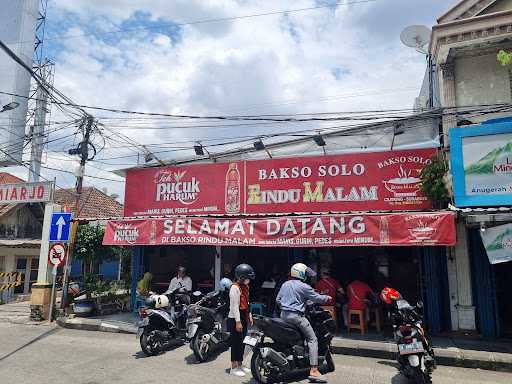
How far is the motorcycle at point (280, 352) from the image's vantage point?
226 inches

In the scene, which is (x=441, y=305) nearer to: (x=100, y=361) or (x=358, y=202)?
(x=358, y=202)

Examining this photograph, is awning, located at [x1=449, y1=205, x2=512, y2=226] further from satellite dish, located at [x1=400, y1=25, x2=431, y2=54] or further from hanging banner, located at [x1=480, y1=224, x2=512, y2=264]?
satellite dish, located at [x1=400, y1=25, x2=431, y2=54]

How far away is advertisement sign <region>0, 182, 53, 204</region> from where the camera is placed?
12266 millimetres

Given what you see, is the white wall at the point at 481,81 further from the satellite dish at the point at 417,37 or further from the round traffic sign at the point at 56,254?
the round traffic sign at the point at 56,254

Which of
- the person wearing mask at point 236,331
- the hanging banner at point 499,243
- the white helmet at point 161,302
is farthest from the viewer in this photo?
the white helmet at point 161,302

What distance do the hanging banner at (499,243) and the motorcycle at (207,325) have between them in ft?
17.1

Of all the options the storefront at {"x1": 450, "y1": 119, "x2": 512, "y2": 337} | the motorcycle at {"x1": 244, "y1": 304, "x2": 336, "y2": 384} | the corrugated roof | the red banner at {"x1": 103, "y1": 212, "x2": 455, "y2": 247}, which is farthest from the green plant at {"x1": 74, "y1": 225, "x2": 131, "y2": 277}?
the storefront at {"x1": 450, "y1": 119, "x2": 512, "y2": 337}

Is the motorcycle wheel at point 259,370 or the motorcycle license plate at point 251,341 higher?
the motorcycle license plate at point 251,341

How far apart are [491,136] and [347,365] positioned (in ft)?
18.2

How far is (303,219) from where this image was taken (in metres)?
9.09

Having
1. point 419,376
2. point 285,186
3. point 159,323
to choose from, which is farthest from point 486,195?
point 159,323

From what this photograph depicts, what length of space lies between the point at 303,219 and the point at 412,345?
396cm

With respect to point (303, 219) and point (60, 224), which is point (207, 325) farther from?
point (60, 224)

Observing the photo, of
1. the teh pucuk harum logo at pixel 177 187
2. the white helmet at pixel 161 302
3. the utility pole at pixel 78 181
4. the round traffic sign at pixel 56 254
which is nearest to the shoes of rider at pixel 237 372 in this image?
the white helmet at pixel 161 302
